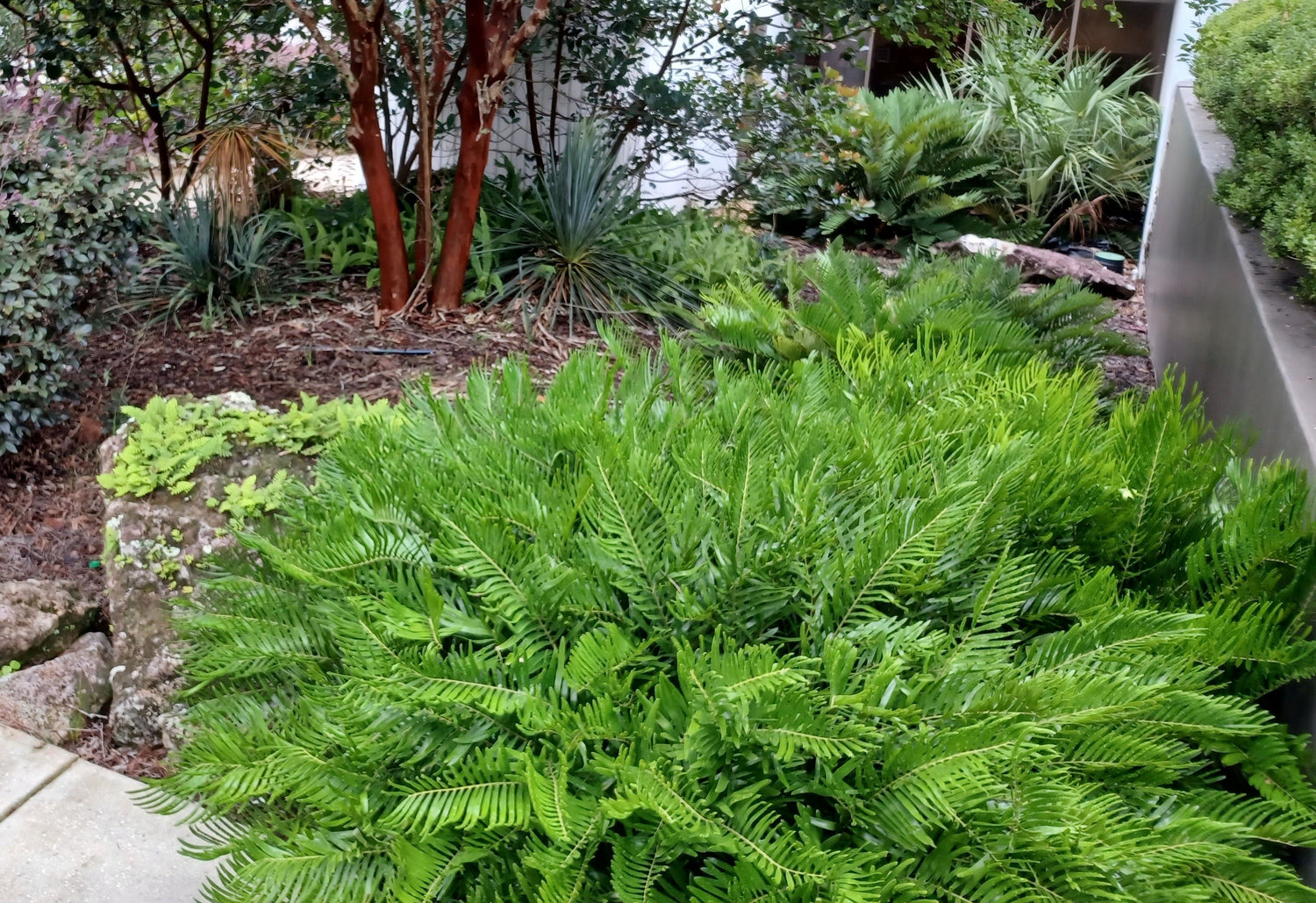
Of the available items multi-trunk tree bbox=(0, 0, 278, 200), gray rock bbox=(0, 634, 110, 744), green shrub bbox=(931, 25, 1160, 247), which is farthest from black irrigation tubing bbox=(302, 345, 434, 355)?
green shrub bbox=(931, 25, 1160, 247)

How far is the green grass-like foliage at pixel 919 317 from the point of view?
325cm

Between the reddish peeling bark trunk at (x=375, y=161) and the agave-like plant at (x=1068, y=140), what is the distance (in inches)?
256

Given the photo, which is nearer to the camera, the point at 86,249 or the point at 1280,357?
the point at 1280,357

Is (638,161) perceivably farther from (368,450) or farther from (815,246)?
(368,450)

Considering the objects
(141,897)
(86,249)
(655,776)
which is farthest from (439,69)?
(655,776)

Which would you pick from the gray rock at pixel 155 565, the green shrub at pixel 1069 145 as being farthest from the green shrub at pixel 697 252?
the green shrub at pixel 1069 145

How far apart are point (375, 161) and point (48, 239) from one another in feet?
4.96

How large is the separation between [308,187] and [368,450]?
6.11 m

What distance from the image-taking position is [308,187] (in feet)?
24.9

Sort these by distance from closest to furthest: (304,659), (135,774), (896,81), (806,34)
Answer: (304,659)
(135,774)
(806,34)
(896,81)

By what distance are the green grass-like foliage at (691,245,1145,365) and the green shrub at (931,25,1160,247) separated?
6.24 metres

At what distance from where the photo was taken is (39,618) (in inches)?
132

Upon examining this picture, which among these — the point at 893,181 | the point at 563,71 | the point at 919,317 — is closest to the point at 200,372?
the point at 919,317

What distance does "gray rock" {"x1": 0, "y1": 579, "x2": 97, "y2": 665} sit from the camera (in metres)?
3.30
